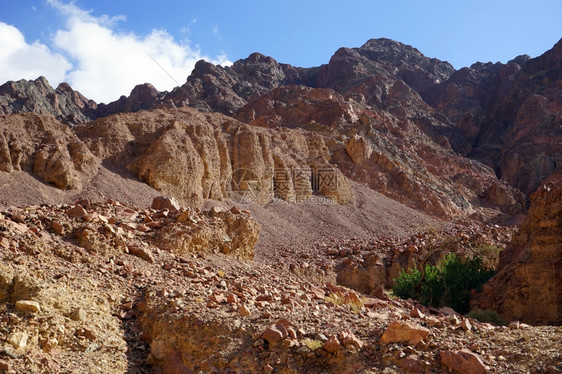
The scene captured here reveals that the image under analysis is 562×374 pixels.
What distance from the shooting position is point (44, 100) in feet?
261

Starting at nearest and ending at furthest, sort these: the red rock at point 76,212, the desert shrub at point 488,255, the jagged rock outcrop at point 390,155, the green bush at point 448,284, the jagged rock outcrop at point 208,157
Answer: the red rock at point 76,212, the green bush at point 448,284, the desert shrub at point 488,255, the jagged rock outcrop at point 208,157, the jagged rock outcrop at point 390,155

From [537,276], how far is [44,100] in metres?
83.5

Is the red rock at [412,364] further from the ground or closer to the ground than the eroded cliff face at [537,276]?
closer to the ground

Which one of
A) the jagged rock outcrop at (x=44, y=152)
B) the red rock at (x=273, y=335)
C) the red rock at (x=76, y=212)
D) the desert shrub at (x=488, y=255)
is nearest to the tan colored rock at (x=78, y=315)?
the red rock at (x=273, y=335)

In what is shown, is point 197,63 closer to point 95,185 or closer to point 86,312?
point 95,185

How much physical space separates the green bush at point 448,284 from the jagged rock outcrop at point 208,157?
14.1 m

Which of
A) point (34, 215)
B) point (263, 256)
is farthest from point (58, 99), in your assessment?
point (34, 215)

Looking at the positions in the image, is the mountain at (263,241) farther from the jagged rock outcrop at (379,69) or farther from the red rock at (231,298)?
the jagged rock outcrop at (379,69)

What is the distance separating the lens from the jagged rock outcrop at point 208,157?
1027 inches

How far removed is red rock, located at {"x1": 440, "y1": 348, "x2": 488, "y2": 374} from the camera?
5.03 m

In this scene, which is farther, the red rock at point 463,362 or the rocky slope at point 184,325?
the rocky slope at point 184,325

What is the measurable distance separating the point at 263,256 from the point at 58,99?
75134 mm

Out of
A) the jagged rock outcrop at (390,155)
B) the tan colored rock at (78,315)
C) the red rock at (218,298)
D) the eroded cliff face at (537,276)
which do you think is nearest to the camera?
the tan colored rock at (78,315)

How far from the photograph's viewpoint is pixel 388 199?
129ft
